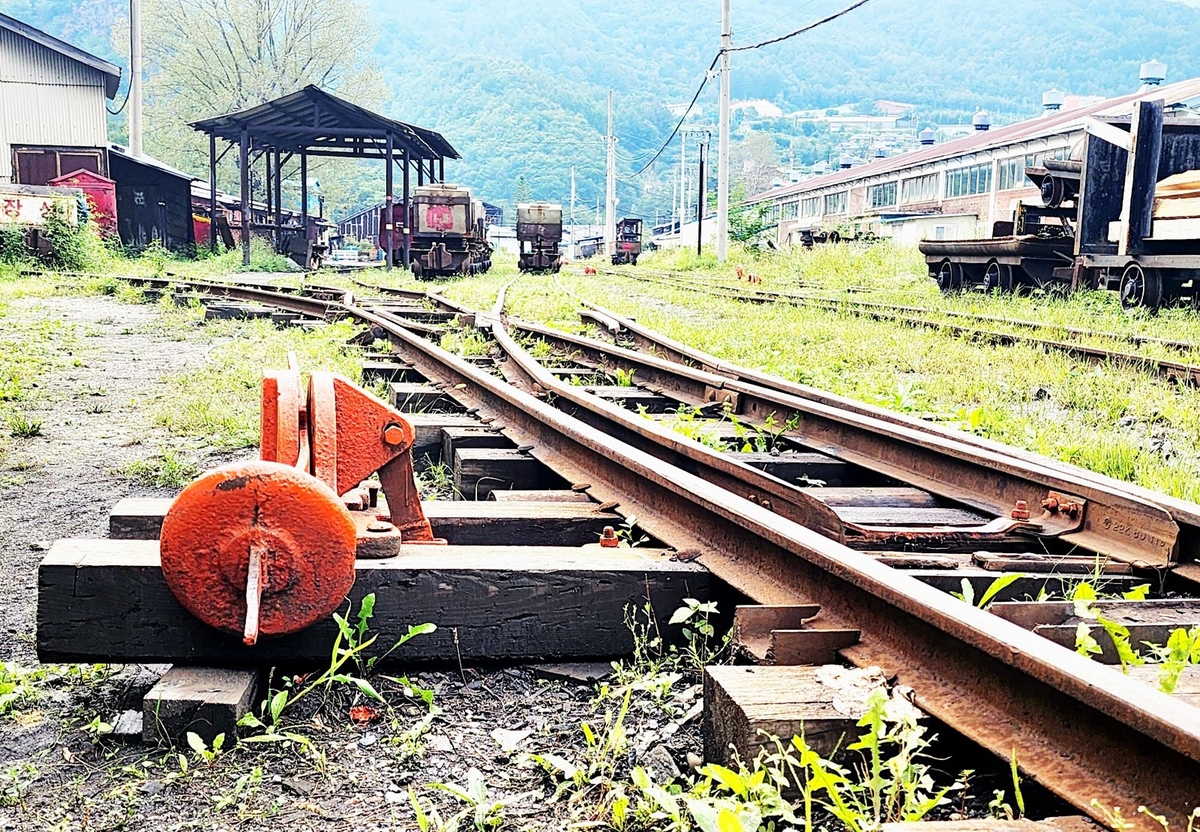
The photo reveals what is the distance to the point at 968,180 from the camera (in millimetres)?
46438

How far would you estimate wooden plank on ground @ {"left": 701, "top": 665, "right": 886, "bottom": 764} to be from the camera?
1666mm

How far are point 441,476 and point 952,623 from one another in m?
2.58

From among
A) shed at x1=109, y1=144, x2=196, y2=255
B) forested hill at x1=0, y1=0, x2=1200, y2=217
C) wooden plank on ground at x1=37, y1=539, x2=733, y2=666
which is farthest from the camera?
forested hill at x1=0, y1=0, x2=1200, y2=217

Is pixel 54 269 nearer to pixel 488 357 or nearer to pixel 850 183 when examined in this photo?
pixel 488 357

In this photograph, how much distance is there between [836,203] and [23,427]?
61611 millimetres

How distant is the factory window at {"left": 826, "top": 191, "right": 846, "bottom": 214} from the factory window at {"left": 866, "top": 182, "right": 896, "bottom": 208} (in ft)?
11.0

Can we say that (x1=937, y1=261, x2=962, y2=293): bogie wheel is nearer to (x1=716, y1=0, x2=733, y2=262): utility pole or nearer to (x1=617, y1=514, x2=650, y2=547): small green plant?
(x1=716, y1=0, x2=733, y2=262): utility pole

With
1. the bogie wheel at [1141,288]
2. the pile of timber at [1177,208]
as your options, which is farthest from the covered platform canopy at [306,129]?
the pile of timber at [1177,208]

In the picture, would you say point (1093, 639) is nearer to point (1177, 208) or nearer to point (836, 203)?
point (1177, 208)

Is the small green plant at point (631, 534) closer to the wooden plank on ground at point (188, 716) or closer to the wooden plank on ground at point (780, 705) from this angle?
the wooden plank on ground at point (780, 705)

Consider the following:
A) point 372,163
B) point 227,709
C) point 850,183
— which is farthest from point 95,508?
point 372,163

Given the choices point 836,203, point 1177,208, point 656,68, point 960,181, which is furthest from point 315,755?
point 656,68

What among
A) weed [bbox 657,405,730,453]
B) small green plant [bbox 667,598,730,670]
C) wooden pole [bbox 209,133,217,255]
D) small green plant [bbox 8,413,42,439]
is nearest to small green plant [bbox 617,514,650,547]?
small green plant [bbox 667,598,730,670]

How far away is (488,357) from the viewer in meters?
6.84
